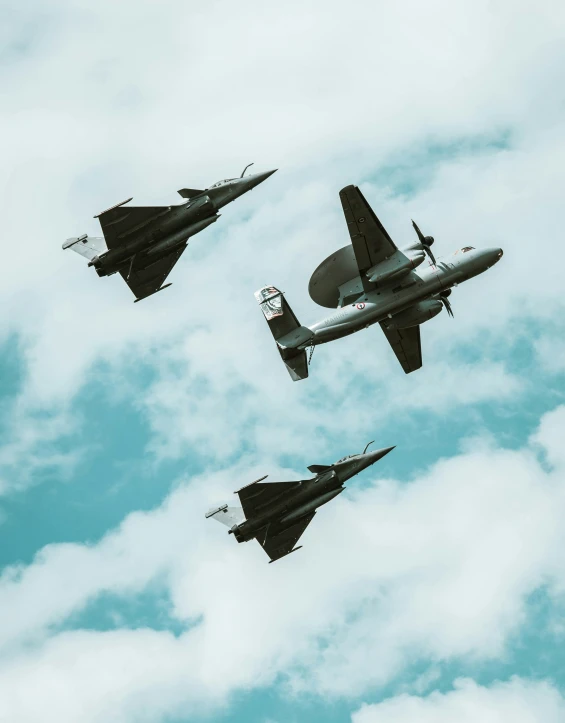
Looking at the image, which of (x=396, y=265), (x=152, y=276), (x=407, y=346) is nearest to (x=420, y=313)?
(x=407, y=346)

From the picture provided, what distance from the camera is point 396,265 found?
77375 millimetres

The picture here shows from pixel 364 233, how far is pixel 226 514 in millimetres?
23473

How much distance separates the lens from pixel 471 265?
255 feet

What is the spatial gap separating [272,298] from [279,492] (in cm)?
1374

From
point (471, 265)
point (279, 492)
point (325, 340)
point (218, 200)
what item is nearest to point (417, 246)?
point (471, 265)

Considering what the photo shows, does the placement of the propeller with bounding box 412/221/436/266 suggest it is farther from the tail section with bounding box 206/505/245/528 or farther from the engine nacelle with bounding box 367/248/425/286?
the tail section with bounding box 206/505/245/528

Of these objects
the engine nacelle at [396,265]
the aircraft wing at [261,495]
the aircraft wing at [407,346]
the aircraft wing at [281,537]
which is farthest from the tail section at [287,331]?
the aircraft wing at [281,537]

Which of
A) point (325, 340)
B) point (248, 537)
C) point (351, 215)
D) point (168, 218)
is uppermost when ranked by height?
point (168, 218)

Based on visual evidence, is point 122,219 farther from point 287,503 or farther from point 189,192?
point 287,503

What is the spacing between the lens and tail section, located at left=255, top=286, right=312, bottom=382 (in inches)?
3078

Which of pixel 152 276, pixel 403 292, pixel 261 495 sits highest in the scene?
pixel 152 276

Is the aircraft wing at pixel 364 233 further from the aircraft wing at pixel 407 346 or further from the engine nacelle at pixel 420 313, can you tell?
the aircraft wing at pixel 407 346

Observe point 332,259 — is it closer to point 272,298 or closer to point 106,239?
point 272,298

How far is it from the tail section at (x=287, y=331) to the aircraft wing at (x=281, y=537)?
11.4 metres
